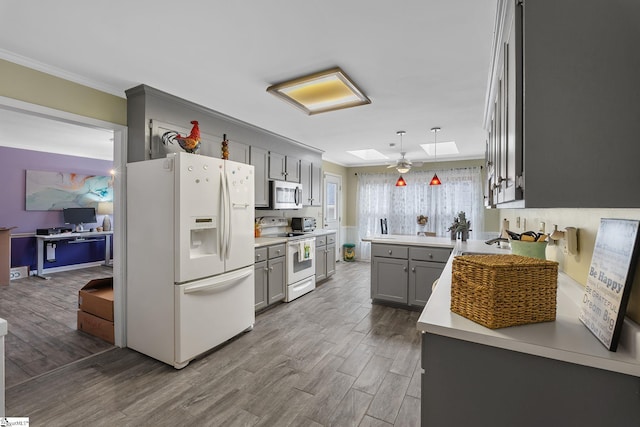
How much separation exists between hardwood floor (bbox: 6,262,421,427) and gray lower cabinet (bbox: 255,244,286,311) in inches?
20.7

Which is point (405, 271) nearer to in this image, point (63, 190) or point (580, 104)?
point (580, 104)

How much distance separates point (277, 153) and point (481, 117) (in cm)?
279

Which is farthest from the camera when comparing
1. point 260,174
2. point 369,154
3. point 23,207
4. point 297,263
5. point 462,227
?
point 369,154

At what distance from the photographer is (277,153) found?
4465 mm

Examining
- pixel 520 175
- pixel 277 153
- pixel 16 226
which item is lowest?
pixel 16 226

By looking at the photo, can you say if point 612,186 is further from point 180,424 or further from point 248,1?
point 180,424

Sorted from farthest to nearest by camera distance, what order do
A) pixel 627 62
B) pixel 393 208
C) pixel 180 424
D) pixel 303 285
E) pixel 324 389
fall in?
pixel 393 208
pixel 303 285
pixel 324 389
pixel 180 424
pixel 627 62

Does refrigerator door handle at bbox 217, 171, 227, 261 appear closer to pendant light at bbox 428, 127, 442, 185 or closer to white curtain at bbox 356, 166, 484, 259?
pendant light at bbox 428, 127, 442, 185

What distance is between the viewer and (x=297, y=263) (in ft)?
14.0

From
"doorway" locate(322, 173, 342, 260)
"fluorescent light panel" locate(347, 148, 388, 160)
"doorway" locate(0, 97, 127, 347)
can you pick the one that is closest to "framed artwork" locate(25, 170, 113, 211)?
"doorway" locate(0, 97, 127, 347)

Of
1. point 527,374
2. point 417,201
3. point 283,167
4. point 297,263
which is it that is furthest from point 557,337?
point 417,201

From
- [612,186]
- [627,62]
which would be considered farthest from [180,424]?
[627,62]

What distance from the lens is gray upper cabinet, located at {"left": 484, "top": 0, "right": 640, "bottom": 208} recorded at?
2.71ft

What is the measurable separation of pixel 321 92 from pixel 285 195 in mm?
2070
